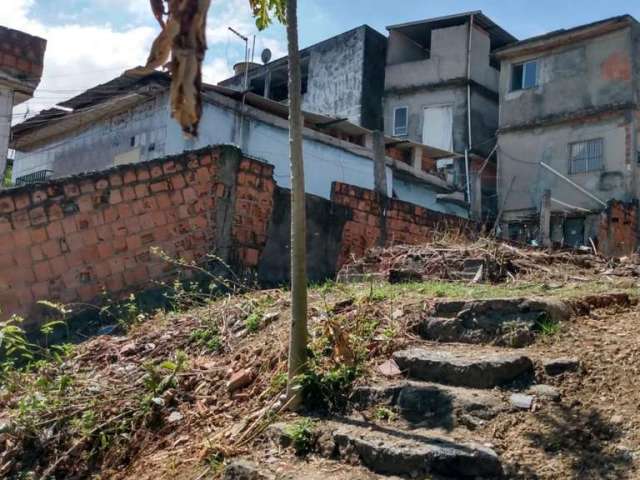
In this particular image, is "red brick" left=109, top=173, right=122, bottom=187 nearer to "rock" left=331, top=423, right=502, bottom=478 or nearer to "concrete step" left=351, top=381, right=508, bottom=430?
"concrete step" left=351, top=381, right=508, bottom=430

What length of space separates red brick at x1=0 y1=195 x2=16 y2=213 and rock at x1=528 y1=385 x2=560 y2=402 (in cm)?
563

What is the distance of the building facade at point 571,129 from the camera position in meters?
20.7

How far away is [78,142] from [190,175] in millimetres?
10511

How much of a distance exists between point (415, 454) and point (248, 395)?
168 cm

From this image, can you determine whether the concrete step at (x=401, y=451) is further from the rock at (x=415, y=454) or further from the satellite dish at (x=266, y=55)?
the satellite dish at (x=266, y=55)

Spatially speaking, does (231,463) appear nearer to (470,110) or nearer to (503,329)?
(503,329)

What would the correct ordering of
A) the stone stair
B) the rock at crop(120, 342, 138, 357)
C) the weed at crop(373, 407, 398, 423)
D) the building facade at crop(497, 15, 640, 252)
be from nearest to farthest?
the stone stair, the weed at crop(373, 407, 398, 423), the rock at crop(120, 342, 138, 357), the building facade at crop(497, 15, 640, 252)

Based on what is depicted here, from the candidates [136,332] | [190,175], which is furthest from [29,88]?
[136,332]

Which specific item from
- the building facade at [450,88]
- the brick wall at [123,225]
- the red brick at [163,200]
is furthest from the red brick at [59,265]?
the building facade at [450,88]

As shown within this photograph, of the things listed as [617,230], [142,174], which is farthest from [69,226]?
[617,230]

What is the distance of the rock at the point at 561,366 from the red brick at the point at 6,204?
221 inches

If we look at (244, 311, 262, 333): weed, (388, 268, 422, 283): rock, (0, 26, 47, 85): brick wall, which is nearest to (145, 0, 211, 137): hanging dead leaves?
(244, 311, 262, 333): weed

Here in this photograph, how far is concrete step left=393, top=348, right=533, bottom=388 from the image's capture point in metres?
4.69

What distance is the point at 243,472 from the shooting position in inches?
168
